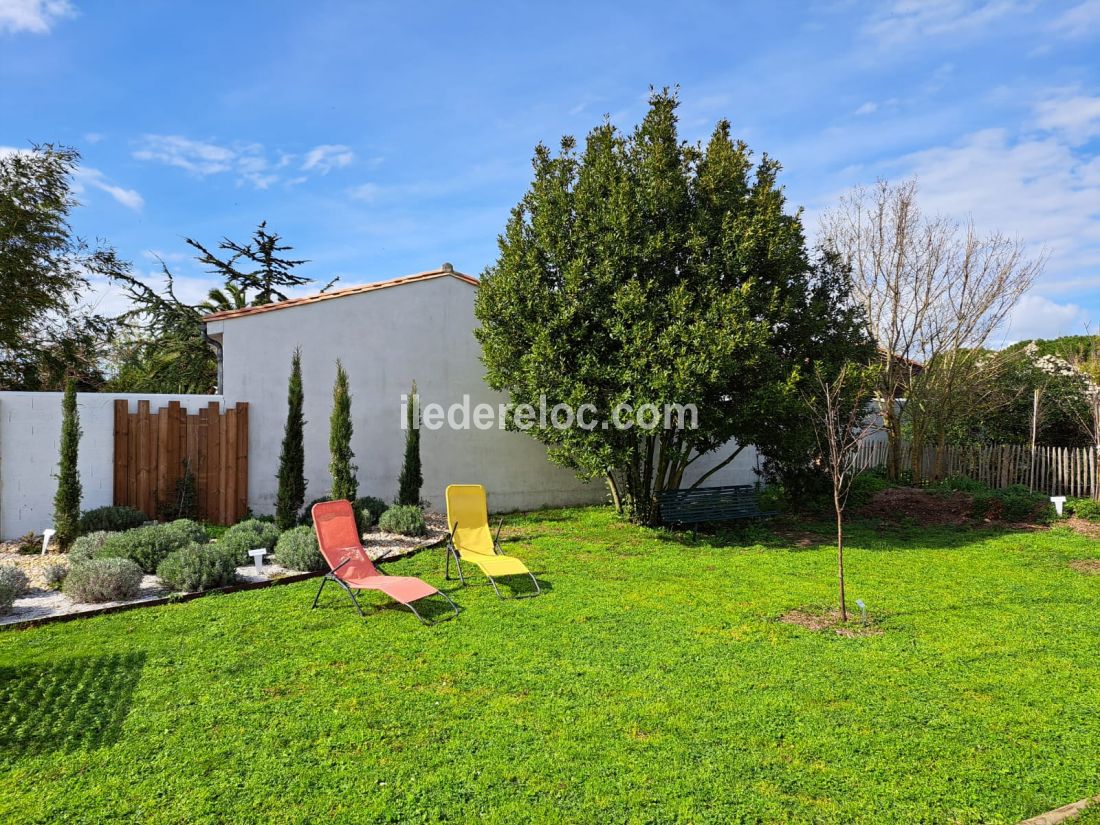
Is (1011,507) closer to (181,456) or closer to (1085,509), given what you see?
(1085,509)

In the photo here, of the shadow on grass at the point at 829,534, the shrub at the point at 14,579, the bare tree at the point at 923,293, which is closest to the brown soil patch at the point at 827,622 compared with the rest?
the shadow on grass at the point at 829,534

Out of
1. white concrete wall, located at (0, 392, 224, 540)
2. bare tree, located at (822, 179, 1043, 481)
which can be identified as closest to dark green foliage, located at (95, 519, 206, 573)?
white concrete wall, located at (0, 392, 224, 540)

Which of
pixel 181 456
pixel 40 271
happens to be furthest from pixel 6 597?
pixel 40 271

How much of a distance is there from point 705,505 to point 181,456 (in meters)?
9.16

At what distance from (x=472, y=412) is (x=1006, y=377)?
15.0 m

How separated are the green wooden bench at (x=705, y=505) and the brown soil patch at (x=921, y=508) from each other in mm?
3127

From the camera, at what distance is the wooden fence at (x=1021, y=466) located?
14.2 metres

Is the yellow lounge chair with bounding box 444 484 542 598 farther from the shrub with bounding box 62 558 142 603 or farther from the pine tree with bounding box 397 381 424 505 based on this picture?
the shrub with bounding box 62 558 142 603

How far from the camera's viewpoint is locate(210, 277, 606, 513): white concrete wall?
1119 centimetres

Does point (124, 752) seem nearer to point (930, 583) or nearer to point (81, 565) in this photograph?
point (81, 565)

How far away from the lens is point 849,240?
16484mm

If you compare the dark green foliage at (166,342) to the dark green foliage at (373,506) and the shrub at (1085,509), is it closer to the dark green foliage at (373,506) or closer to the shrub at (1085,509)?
the dark green foliage at (373,506)

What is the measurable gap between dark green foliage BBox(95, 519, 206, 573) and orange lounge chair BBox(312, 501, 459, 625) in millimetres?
2188

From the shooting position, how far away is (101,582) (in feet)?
20.5
